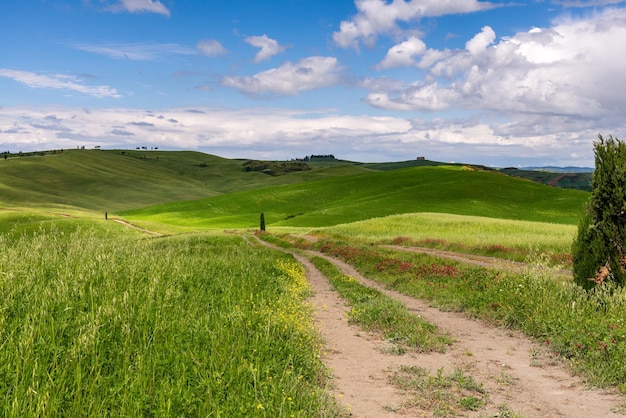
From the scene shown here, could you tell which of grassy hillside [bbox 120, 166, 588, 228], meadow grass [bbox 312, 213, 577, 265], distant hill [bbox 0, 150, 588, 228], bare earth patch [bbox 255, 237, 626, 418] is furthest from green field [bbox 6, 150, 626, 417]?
distant hill [bbox 0, 150, 588, 228]

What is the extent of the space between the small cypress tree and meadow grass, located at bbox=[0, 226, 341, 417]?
10.5 metres

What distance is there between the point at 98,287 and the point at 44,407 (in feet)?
17.2

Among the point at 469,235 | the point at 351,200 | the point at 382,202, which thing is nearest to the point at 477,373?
the point at 469,235

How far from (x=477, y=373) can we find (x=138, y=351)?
7008 millimetres

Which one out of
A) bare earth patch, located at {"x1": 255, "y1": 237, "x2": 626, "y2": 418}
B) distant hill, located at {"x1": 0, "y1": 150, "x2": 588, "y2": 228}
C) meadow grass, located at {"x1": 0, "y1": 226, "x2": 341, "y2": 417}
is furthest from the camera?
distant hill, located at {"x1": 0, "y1": 150, "x2": 588, "y2": 228}

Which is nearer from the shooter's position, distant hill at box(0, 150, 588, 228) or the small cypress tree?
the small cypress tree

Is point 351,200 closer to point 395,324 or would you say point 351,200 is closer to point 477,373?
point 395,324

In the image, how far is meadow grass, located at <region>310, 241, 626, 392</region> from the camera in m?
10.4

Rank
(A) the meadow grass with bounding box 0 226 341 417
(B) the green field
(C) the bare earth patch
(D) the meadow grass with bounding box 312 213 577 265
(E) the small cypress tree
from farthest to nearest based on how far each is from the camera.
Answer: (D) the meadow grass with bounding box 312 213 577 265 → (E) the small cypress tree → (C) the bare earth patch → (B) the green field → (A) the meadow grass with bounding box 0 226 341 417

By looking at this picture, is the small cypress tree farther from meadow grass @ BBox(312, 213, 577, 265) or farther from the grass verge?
meadow grass @ BBox(312, 213, 577, 265)

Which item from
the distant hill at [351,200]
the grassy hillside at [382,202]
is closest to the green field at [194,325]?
the grassy hillside at [382,202]

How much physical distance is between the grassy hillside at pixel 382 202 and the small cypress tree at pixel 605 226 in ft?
216

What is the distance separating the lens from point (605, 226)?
15688 mm

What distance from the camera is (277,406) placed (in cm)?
674
